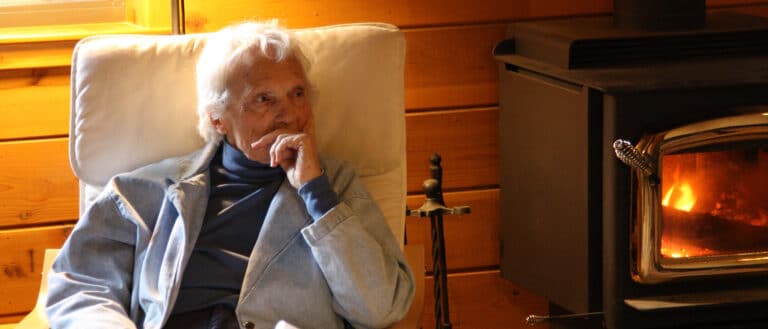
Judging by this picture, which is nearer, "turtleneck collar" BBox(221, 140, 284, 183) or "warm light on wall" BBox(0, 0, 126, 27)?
"turtleneck collar" BBox(221, 140, 284, 183)

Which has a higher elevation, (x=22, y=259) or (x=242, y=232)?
(x=242, y=232)

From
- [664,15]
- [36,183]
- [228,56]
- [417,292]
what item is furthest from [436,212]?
[36,183]

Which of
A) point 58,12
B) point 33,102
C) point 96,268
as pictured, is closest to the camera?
point 96,268

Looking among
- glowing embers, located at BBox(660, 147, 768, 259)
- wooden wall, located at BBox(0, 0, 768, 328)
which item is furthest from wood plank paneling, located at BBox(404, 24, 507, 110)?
glowing embers, located at BBox(660, 147, 768, 259)

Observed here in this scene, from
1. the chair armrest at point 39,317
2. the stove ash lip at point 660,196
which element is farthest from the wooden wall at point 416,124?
the stove ash lip at point 660,196

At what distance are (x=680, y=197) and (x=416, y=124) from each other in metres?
0.70

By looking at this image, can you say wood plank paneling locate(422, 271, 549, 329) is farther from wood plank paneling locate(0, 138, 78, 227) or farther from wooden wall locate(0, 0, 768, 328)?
wood plank paneling locate(0, 138, 78, 227)

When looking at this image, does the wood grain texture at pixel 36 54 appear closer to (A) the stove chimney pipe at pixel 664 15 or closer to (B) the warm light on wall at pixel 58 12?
(B) the warm light on wall at pixel 58 12

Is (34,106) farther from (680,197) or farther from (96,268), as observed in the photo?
(680,197)

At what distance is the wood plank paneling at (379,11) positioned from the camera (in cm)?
266

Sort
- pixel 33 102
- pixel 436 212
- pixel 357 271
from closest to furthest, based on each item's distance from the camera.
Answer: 1. pixel 357 271
2. pixel 436 212
3. pixel 33 102

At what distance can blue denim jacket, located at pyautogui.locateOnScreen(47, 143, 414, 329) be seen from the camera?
201cm

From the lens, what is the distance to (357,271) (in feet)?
6.53

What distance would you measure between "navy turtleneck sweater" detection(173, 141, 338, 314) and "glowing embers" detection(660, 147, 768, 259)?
0.79 metres
